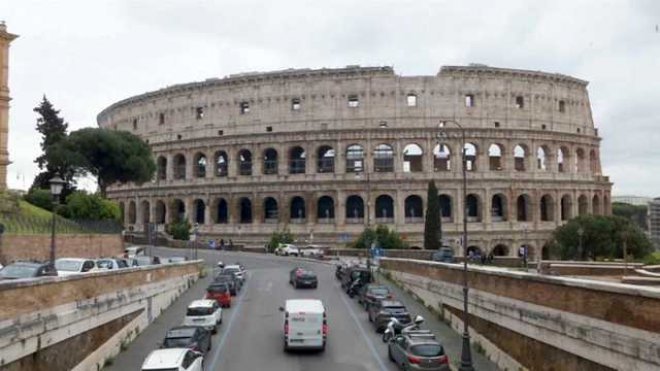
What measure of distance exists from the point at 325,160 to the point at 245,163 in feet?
30.4

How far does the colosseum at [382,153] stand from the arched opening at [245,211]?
156 millimetres

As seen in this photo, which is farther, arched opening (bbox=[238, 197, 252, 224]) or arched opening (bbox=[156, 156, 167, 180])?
arched opening (bbox=[156, 156, 167, 180])

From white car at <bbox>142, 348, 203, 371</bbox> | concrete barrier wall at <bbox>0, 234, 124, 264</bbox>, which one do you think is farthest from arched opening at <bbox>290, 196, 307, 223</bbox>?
white car at <bbox>142, 348, 203, 371</bbox>

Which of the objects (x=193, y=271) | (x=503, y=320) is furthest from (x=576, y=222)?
(x=503, y=320)

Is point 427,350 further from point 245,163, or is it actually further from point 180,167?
point 180,167

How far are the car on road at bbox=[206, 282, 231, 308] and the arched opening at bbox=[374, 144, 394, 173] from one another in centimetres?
3794

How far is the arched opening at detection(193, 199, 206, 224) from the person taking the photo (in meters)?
73.8

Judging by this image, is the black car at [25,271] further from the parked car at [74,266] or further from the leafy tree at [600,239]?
the leafy tree at [600,239]

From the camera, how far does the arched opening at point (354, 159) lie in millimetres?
68500

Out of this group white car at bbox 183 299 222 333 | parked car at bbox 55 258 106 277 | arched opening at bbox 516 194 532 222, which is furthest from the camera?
arched opening at bbox 516 194 532 222

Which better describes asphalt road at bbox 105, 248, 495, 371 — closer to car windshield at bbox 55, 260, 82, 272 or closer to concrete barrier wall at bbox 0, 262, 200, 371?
concrete barrier wall at bbox 0, 262, 200, 371

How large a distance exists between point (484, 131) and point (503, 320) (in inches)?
1890

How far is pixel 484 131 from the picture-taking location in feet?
220

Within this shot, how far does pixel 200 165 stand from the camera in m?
76.5
